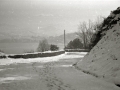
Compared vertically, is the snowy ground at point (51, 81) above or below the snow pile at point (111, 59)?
below

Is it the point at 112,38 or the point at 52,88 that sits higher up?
the point at 112,38

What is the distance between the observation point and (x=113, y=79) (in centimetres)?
844

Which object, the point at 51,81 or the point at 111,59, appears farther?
the point at 111,59

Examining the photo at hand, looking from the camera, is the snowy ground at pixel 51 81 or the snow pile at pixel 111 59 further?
the snow pile at pixel 111 59

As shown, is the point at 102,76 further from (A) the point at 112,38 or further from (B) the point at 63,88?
(A) the point at 112,38

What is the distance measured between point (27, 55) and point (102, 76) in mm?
20429

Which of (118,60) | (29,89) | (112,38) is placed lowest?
(29,89)

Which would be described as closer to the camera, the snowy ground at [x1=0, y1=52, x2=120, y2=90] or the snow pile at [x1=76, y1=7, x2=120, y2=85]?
the snowy ground at [x1=0, y1=52, x2=120, y2=90]

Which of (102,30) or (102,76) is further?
(102,30)

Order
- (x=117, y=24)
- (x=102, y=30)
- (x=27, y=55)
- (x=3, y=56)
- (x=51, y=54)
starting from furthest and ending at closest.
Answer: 1. (x=51, y=54)
2. (x=27, y=55)
3. (x=3, y=56)
4. (x=102, y=30)
5. (x=117, y=24)

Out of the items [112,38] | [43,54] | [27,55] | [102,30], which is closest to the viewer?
[112,38]

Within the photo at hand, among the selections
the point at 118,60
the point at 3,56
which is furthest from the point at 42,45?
the point at 118,60

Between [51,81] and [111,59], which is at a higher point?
[111,59]

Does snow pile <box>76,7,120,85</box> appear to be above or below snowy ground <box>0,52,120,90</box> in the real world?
above
